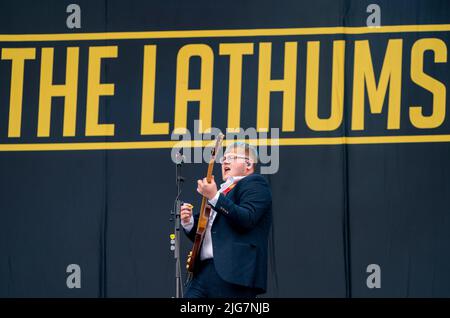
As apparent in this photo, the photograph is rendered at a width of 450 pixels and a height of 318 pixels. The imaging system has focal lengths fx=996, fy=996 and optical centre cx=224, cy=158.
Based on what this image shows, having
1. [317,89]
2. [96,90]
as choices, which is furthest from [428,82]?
[96,90]

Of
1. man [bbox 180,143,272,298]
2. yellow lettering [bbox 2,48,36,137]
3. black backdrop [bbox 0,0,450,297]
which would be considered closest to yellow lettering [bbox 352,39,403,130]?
black backdrop [bbox 0,0,450,297]

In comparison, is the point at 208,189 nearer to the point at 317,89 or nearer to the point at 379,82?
the point at 317,89

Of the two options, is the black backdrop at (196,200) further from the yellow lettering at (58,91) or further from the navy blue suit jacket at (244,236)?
the navy blue suit jacket at (244,236)

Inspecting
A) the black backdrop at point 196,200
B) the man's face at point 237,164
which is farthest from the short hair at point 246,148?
the black backdrop at point 196,200

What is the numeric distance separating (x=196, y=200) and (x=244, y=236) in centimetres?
191

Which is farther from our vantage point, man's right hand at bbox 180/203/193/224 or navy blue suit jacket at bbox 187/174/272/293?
man's right hand at bbox 180/203/193/224

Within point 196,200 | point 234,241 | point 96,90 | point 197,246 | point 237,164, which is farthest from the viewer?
point 96,90

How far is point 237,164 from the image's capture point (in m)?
5.84

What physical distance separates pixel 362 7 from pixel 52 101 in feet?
8.17

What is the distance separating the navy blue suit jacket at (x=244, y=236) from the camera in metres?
5.53

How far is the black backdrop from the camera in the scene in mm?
7379

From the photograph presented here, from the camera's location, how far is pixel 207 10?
25.3ft

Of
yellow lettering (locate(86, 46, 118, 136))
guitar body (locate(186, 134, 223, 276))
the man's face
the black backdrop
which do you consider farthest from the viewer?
yellow lettering (locate(86, 46, 118, 136))

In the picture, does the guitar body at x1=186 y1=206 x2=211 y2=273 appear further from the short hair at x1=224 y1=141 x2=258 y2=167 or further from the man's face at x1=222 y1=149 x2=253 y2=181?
the short hair at x1=224 y1=141 x2=258 y2=167
